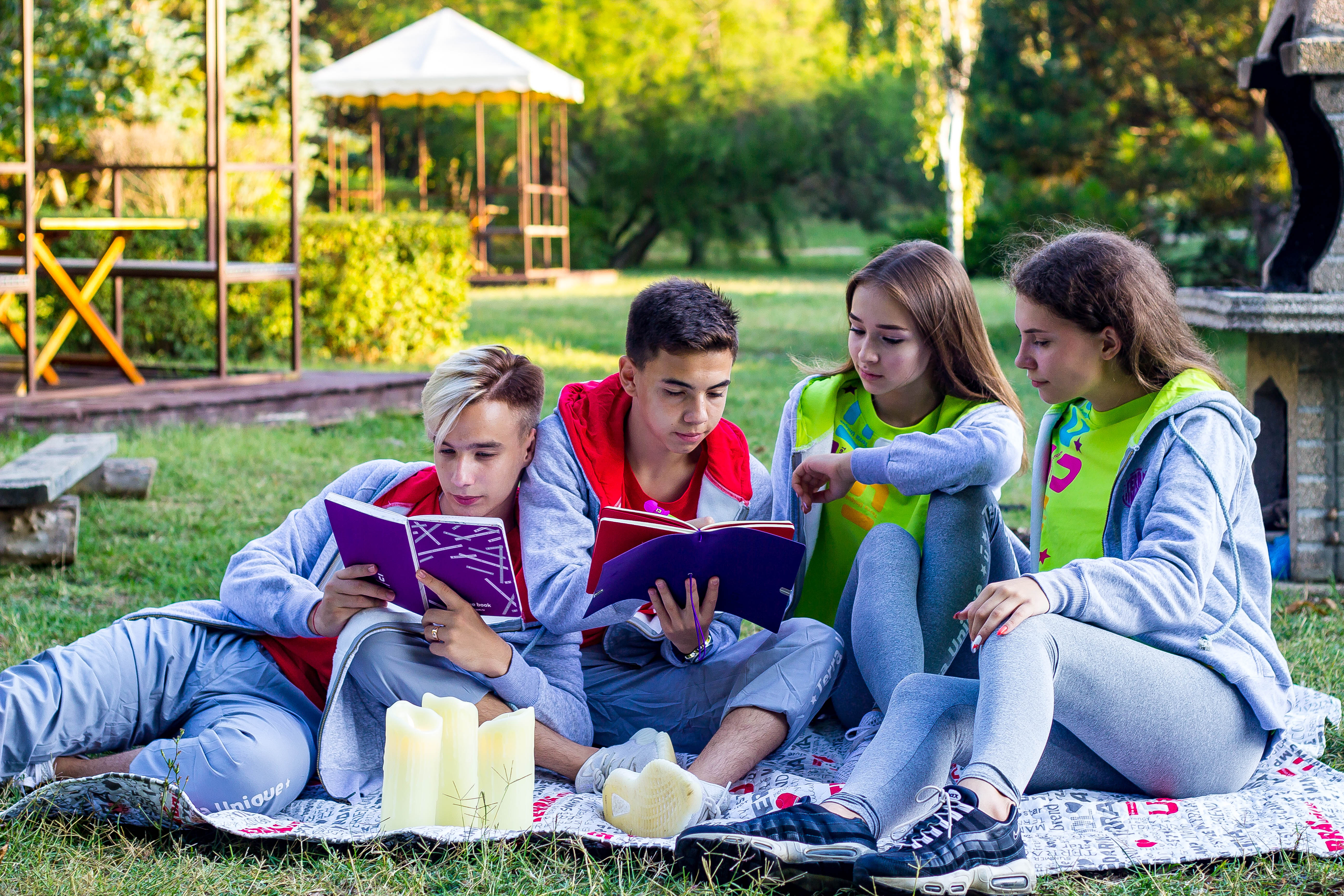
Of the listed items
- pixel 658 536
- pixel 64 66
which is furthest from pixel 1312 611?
pixel 64 66

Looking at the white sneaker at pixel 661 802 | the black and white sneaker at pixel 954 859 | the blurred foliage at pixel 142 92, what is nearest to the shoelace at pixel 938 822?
the black and white sneaker at pixel 954 859

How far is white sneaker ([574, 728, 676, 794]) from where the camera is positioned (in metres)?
2.59

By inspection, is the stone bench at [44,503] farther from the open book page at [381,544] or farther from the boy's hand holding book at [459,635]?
the boy's hand holding book at [459,635]

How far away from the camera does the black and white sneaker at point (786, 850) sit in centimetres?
→ 211

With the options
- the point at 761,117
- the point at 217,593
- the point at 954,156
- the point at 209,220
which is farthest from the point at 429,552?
the point at 761,117

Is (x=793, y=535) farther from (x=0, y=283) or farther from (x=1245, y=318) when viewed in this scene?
(x=0, y=283)

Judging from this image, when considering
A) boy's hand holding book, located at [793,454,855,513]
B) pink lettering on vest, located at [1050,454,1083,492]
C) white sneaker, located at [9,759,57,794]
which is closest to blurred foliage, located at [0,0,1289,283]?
pink lettering on vest, located at [1050,454,1083,492]

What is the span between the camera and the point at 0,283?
588 centimetres

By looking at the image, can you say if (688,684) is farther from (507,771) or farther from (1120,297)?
(1120,297)

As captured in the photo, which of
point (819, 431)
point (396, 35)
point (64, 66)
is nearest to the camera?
point (819, 431)

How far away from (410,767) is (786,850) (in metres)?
0.70

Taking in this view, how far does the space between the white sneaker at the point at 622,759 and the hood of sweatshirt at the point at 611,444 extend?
0.51 m

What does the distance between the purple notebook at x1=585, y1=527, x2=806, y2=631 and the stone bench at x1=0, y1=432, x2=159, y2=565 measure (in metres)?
2.56

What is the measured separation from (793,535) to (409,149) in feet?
75.2
